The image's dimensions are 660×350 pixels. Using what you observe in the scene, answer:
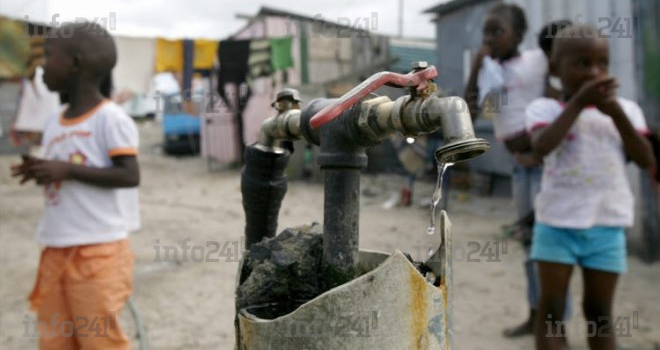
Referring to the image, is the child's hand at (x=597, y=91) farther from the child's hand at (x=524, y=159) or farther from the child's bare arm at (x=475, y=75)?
the child's bare arm at (x=475, y=75)

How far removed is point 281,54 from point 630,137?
36.5 ft

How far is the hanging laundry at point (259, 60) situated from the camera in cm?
1284

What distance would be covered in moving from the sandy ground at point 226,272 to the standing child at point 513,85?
2.32 feet

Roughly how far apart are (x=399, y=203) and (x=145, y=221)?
148 inches

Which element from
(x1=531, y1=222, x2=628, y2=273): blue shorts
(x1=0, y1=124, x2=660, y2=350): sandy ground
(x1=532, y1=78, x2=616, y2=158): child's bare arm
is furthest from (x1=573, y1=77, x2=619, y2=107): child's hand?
(x1=0, y1=124, x2=660, y2=350): sandy ground

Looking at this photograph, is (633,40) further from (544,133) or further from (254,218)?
(254,218)

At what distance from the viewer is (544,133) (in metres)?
2.52

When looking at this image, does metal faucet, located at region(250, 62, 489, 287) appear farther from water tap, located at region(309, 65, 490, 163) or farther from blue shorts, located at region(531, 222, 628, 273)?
blue shorts, located at region(531, 222, 628, 273)

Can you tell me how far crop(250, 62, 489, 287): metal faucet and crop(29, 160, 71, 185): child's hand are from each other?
1669 mm

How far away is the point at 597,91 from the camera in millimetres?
2340

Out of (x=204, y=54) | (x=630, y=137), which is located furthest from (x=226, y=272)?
(x=204, y=54)

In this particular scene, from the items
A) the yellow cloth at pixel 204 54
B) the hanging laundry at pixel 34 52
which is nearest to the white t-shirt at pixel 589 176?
the hanging laundry at pixel 34 52

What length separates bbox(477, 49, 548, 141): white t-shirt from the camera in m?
3.46

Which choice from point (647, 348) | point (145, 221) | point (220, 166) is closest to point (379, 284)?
point (647, 348)
